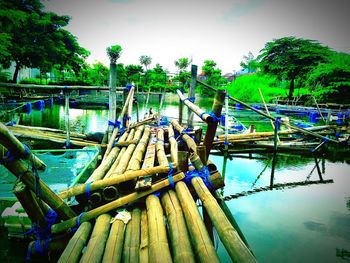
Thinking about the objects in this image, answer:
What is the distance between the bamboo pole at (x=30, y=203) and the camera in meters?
2.41

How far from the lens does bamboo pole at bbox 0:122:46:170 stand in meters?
2.06

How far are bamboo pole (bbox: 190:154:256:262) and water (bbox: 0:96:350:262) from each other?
2261 millimetres

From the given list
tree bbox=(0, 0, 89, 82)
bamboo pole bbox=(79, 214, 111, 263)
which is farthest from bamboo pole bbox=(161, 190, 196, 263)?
tree bbox=(0, 0, 89, 82)

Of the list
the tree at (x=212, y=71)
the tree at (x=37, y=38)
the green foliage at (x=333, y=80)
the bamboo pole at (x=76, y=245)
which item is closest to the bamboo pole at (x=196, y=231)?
the bamboo pole at (x=76, y=245)

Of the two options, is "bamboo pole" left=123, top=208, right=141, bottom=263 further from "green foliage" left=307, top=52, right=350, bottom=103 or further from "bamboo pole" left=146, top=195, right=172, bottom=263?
"green foliage" left=307, top=52, right=350, bottom=103

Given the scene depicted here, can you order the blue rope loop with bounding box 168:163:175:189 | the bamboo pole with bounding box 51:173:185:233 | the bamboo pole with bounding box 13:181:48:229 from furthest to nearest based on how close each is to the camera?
the blue rope loop with bounding box 168:163:175:189, the bamboo pole with bounding box 51:173:185:233, the bamboo pole with bounding box 13:181:48:229

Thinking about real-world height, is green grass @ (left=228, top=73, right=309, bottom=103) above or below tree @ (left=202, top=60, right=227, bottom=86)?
below

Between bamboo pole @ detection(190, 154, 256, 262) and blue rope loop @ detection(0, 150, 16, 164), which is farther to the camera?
blue rope loop @ detection(0, 150, 16, 164)

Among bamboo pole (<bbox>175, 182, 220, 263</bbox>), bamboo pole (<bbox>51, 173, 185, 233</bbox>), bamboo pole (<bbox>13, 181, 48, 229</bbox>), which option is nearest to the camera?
bamboo pole (<bbox>175, 182, 220, 263</bbox>)

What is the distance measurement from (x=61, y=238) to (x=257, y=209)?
527cm

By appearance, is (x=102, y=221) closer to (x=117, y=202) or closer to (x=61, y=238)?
(x=117, y=202)

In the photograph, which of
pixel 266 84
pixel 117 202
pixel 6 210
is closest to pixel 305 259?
pixel 117 202

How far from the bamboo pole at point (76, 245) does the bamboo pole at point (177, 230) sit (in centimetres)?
102

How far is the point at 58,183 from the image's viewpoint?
4766mm
